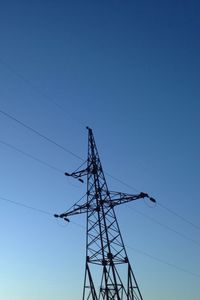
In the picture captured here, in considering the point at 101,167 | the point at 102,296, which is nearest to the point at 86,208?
the point at 101,167

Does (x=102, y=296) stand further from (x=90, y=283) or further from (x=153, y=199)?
(x=153, y=199)

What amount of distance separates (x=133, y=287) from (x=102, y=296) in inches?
101

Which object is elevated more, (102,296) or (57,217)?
(57,217)

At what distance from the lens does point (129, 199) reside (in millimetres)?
28359

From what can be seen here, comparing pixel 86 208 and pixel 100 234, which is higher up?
pixel 86 208

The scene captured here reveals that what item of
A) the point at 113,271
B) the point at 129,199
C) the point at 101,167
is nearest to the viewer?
the point at 113,271

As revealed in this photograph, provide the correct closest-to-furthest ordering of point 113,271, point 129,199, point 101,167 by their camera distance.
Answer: point 113,271 < point 129,199 < point 101,167

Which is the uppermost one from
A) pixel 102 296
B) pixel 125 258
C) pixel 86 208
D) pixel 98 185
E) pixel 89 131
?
pixel 89 131

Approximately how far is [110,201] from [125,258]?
4453 mm

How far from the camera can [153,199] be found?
2936cm

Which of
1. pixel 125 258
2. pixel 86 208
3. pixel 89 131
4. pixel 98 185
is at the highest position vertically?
pixel 89 131

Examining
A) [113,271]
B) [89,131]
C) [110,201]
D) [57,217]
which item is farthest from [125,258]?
[89,131]

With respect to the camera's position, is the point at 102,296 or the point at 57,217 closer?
the point at 102,296

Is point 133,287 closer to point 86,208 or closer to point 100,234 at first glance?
point 100,234
